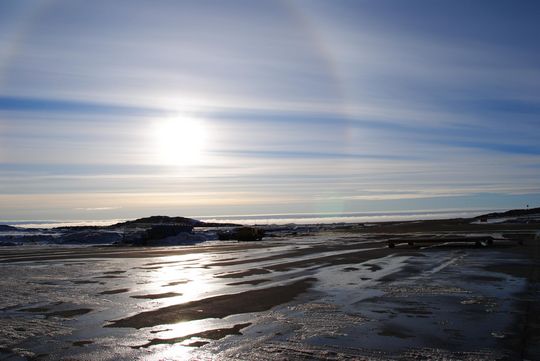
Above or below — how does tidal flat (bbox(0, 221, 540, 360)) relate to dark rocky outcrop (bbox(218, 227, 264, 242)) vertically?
below

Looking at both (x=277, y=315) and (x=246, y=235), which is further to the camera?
(x=246, y=235)

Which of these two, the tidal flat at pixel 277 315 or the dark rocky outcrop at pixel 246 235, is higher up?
the dark rocky outcrop at pixel 246 235

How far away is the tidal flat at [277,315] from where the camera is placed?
768 centimetres

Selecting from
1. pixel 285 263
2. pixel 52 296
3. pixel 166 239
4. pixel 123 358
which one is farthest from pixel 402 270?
pixel 166 239

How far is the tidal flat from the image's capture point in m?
7.68

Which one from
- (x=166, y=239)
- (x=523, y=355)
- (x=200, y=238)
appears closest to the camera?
(x=523, y=355)

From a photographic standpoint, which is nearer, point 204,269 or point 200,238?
point 204,269

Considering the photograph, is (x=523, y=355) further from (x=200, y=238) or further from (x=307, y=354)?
(x=200, y=238)

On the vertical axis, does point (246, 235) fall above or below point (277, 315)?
above

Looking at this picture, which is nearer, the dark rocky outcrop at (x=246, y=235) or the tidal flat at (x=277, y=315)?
the tidal flat at (x=277, y=315)

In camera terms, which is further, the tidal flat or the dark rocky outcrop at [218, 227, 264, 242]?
the dark rocky outcrop at [218, 227, 264, 242]

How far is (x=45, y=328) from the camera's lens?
948 centimetres

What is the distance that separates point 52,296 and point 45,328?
4287 mm

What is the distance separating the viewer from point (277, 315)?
1041 cm
